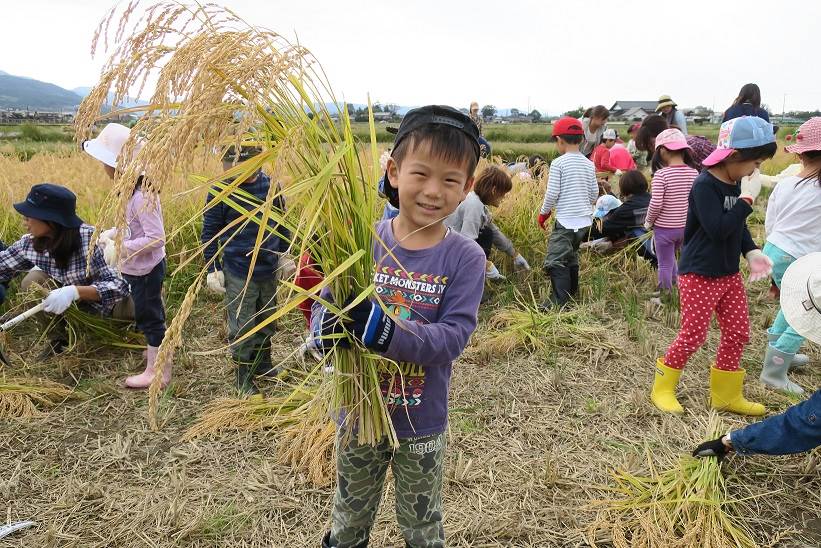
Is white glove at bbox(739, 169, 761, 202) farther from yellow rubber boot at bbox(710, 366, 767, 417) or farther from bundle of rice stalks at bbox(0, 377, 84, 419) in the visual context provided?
bundle of rice stalks at bbox(0, 377, 84, 419)

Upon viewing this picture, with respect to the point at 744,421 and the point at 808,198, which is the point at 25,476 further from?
the point at 808,198

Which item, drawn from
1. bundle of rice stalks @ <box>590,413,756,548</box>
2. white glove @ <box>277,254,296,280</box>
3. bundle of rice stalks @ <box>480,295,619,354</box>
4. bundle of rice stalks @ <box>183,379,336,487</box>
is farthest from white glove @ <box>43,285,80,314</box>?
bundle of rice stalks @ <box>590,413,756,548</box>

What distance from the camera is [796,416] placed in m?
2.06

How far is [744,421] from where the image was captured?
2.93 meters

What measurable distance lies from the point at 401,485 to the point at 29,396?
8.79ft

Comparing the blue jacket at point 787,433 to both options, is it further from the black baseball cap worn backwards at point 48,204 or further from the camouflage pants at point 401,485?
the black baseball cap worn backwards at point 48,204

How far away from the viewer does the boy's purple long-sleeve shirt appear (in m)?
1.41

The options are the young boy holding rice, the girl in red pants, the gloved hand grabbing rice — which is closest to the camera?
the young boy holding rice

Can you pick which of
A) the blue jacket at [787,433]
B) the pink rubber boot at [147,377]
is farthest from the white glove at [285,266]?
the blue jacket at [787,433]

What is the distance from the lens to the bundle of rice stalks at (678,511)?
6.78 feet

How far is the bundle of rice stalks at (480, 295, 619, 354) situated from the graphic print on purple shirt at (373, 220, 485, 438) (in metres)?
2.26

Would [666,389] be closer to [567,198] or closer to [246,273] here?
[567,198]

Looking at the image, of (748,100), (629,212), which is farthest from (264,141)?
(748,100)

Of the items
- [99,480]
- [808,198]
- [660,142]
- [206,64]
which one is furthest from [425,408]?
[660,142]
